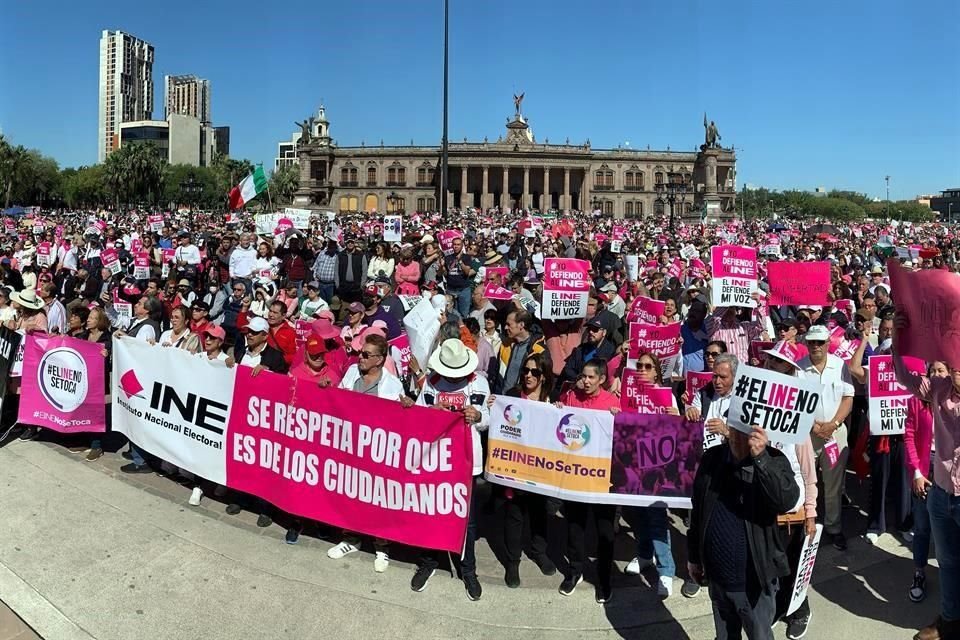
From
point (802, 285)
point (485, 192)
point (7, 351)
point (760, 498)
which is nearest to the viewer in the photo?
point (760, 498)

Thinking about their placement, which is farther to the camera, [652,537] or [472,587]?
[652,537]

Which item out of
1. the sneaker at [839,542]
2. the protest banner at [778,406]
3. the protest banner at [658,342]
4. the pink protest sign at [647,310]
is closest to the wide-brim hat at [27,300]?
the protest banner at [658,342]

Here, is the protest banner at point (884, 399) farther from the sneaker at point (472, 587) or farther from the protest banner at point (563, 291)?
the sneaker at point (472, 587)

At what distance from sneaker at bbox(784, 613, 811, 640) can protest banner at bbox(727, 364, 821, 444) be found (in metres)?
1.63

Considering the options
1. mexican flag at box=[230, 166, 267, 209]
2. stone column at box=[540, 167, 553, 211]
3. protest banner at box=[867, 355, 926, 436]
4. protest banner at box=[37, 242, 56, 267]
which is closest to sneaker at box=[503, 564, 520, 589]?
protest banner at box=[867, 355, 926, 436]

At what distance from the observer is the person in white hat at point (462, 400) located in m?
5.05

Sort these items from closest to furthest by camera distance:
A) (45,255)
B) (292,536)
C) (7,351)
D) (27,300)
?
(292,536) < (7,351) < (27,300) < (45,255)

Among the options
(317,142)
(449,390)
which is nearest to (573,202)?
(317,142)

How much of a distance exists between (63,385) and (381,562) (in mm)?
4316

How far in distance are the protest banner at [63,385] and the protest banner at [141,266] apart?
7.16 meters

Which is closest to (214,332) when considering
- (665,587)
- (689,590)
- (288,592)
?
(288,592)

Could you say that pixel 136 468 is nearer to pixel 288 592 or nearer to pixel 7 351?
pixel 7 351

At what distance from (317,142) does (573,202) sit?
41.7 meters

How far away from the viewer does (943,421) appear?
13.8 ft
